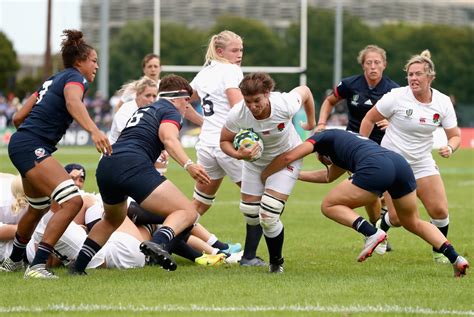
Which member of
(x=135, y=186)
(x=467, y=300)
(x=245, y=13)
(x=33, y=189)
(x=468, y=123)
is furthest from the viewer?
(x=245, y=13)

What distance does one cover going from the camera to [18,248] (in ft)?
31.1

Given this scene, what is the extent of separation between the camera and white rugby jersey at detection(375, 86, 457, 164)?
10.2 m

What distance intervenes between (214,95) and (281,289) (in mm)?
3030

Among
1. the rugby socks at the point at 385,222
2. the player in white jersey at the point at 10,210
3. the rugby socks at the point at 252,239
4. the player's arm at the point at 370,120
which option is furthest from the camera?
the rugby socks at the point at 385,222

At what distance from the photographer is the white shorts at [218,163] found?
10.4 metres

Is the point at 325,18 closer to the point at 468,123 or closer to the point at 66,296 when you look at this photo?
the point at 468,123

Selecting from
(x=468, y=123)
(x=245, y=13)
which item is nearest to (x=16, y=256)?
(x=468, y=123)

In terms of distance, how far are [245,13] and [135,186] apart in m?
57.7

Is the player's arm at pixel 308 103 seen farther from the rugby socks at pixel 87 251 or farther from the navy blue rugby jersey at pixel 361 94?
the rugby socks at pixel 87 251

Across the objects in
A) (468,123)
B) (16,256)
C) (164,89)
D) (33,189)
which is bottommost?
(468,123)

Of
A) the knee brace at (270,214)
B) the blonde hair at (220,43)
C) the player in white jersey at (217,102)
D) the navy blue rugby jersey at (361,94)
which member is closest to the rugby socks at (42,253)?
the knee brace at (270,214)

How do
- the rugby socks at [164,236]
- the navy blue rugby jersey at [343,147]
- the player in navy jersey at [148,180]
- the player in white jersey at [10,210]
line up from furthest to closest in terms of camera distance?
1. the player in white jersey at [10,210]
2. the navy blue rugby jersey at [343,147]
3. the player in navy jersey at [148,180]
4. the rugby socks at [164,236]

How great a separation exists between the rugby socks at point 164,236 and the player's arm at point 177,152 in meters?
0.46

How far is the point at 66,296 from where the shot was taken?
25.9 ft
